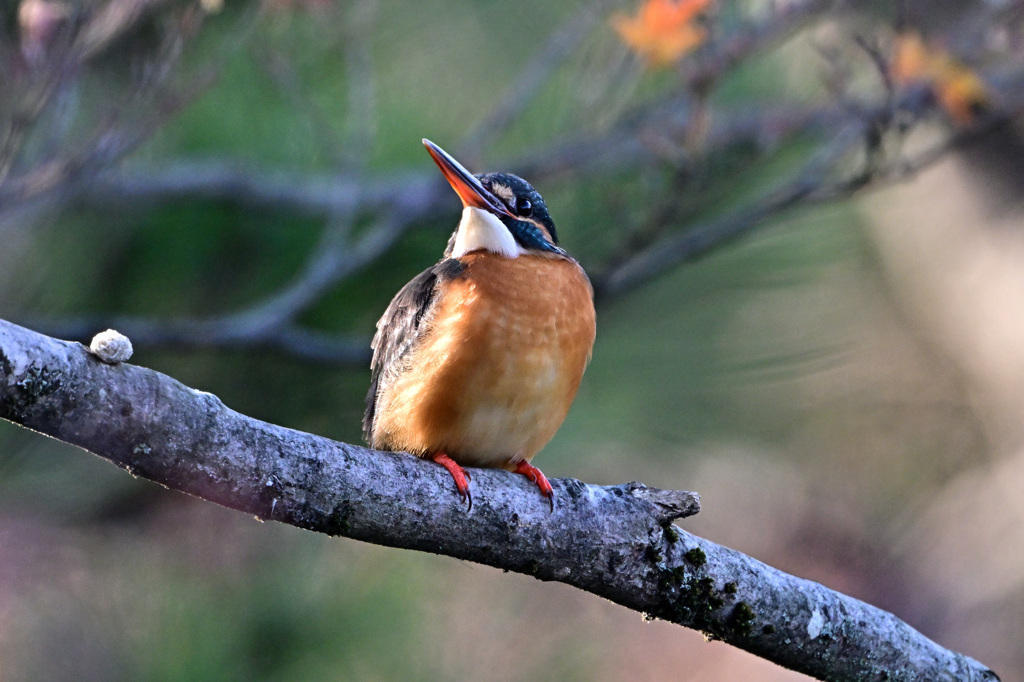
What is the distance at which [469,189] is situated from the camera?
3553 millimetres

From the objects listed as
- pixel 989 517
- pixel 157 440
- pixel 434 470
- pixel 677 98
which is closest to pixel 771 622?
pixel 434 470

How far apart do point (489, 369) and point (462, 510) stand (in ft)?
2.08

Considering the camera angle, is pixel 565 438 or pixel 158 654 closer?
pixel 158 654

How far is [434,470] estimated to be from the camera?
2568 mm

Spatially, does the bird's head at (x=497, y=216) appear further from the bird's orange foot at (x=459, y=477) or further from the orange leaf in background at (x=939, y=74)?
the orange leaf in background at (x=939, y=74)

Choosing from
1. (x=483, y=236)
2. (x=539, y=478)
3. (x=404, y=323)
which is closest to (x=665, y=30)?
(x=483, y=236)

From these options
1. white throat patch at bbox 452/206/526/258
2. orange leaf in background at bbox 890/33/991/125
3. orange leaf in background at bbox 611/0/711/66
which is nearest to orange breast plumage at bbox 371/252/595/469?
white throat patch at bbox 452/206/526/258

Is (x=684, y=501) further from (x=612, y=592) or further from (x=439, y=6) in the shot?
(x=439, y=6)

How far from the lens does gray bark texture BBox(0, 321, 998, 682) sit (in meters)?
1.93

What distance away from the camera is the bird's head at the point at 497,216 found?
347 cm

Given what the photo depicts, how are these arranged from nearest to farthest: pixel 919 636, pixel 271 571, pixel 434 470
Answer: pixel 434 470
pixel 919 636
pixel 271 571

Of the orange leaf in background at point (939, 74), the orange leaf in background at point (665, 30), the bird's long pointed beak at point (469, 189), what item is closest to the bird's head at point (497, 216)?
the bird's long pointed beak at point (469, 189)

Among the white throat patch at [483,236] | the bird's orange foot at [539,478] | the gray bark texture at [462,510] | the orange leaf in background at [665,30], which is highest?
the orange leaf in background at [665,30]

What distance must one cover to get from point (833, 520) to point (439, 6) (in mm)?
4323
